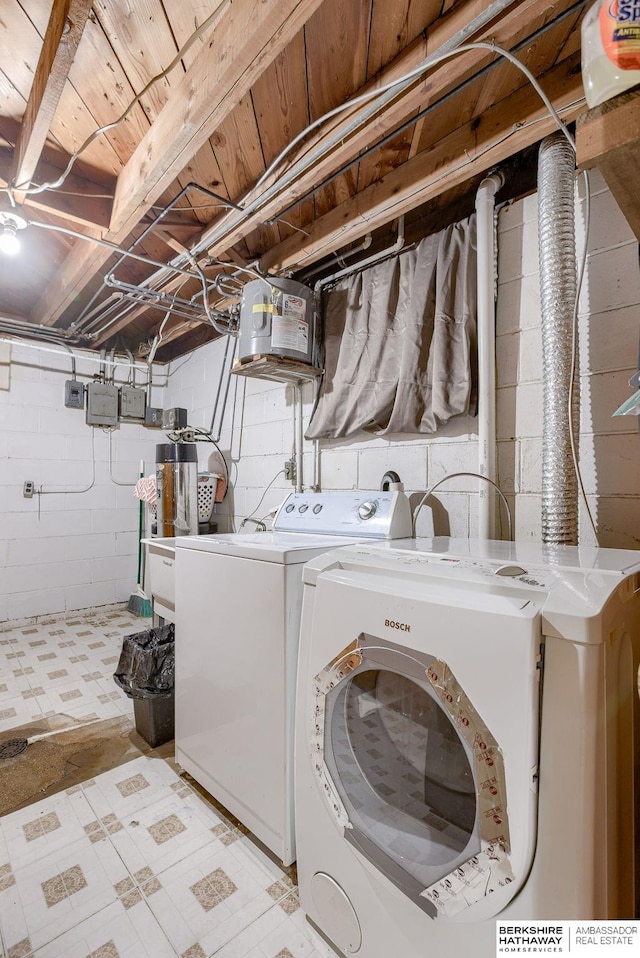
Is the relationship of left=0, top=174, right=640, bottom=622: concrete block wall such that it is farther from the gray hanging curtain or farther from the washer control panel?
the washer control panel

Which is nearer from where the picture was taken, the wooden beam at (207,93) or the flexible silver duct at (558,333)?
the wooden beam at (207,93)

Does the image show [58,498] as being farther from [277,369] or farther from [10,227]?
[277,369]

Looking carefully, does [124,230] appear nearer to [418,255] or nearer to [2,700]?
[418,255]

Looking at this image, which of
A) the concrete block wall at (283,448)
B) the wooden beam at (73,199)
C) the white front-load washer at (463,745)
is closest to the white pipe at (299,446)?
the concrete block wall at (283,448)

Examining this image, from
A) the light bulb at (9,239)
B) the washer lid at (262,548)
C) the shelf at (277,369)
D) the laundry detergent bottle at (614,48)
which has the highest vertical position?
the light bulb at (9,239)

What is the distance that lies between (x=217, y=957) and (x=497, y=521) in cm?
154

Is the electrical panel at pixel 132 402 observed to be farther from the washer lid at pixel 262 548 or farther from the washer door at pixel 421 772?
the washer door at pixel 421 772

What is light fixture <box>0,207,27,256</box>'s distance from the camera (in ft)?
5.71

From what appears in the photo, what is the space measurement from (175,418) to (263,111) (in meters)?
2.55

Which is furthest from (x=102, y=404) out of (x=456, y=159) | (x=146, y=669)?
(x=456, y=159)

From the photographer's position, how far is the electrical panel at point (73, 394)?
354 centimetres

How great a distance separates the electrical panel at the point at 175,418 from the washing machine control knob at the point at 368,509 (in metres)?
2.44

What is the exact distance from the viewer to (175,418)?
12.1 ft

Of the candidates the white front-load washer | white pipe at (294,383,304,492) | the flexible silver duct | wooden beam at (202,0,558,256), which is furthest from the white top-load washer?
wooden beam at (202,0,558,256)
